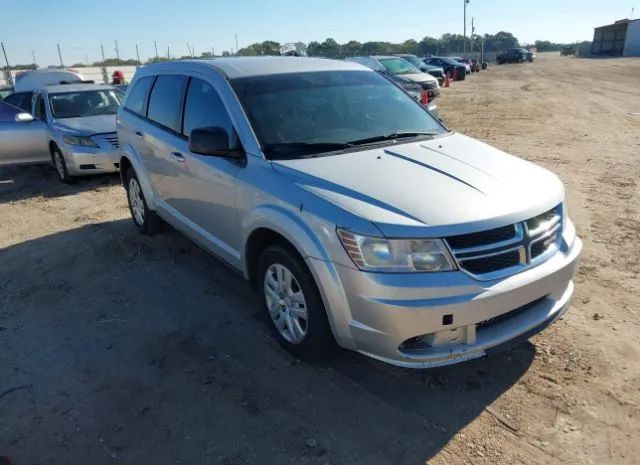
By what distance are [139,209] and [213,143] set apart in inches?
108

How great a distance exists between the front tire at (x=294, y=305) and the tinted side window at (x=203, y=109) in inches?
42.2

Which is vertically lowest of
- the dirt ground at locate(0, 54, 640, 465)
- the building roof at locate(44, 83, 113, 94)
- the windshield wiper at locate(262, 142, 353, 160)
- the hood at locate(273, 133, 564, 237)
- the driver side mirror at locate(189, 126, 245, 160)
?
the dirt ground at locate(0, 54, 640, 465)

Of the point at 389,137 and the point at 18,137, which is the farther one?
the point at 18,137

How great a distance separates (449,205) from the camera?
2850 mm

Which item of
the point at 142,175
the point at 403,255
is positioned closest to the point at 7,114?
the point at 142,175

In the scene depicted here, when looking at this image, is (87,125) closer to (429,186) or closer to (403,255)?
(429,186)

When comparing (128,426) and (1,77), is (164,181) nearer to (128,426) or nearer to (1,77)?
(128,426)

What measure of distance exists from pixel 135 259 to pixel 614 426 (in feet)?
14.4

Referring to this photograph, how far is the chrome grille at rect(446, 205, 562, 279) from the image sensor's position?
2.73m

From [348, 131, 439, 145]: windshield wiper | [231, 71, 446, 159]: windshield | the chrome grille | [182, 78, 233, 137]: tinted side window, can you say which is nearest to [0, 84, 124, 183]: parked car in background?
[182, 78, 233, 137]: tinted side window

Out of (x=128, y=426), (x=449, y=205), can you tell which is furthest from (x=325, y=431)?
(x=449, y=205)

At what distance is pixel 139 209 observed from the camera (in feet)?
→ 19.4

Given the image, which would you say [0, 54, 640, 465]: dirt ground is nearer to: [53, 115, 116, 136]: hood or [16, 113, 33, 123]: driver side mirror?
[53, 115, 116, 136]: hood

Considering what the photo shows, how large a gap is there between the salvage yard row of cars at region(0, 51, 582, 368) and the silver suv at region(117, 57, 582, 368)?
1 centimetres
